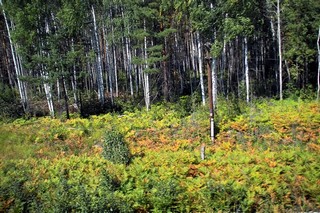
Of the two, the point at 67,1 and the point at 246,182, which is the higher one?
the point at 67,1

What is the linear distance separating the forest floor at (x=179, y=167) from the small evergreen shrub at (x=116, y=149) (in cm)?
12

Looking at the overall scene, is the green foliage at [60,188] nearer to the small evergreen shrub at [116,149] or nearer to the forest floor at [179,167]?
the forest floor at [179,167]

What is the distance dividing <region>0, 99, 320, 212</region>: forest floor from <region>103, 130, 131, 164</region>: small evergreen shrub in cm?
12

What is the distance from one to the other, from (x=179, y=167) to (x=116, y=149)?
262cm

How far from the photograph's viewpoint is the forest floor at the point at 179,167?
7.10 m

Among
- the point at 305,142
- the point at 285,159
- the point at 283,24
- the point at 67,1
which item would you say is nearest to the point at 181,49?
the point at 283,24

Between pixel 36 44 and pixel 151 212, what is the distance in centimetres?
1592

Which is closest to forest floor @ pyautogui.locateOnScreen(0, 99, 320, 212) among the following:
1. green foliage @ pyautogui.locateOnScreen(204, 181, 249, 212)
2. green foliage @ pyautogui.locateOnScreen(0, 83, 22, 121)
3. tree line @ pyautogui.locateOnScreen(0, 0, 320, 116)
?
green foliage @ pyautogui.locateOnScreen(204, 181, 249, 212)

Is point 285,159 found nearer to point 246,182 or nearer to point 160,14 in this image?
point 246,182

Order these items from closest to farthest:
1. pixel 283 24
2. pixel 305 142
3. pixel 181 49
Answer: pixel 305 142, pixel 283 24, pixel 181 49

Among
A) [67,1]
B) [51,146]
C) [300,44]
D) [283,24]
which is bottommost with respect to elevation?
[51,146]

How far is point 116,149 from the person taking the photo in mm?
10789

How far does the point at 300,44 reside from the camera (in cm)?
2402

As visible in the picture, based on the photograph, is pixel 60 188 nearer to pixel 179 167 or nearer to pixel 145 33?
pixel 179 167
